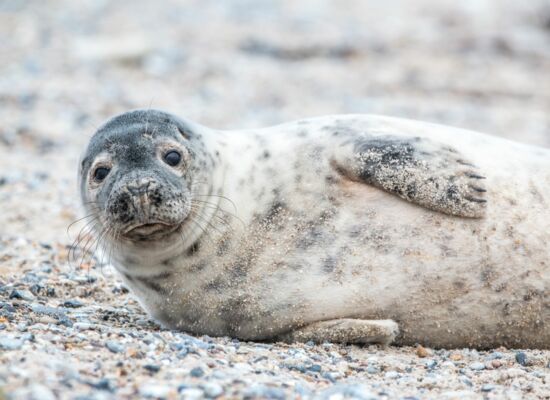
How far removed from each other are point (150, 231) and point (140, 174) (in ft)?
0.79

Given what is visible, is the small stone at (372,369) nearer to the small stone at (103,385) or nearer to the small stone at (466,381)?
the small stone at (466,381)

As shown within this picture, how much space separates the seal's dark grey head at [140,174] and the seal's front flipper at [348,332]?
2.35 ft

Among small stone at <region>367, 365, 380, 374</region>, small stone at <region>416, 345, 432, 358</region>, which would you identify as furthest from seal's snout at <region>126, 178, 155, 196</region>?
small stone at <region>416, 345, 432, 358</region>

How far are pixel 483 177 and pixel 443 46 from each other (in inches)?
323

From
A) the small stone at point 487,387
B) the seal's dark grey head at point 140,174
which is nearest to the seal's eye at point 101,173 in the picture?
the seal's dark grey head at point 140,174

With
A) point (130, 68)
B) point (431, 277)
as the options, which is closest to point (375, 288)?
point (431, 277)

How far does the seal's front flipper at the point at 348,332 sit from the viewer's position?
3.96 metres

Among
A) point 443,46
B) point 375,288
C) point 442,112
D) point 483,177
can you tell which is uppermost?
point 443,46

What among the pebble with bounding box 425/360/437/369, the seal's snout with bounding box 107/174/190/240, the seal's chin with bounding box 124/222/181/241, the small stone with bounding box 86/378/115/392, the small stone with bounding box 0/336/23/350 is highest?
the seal's snout with bounding box 107/174/190/240

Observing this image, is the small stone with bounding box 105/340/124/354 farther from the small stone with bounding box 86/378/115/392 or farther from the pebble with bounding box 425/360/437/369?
the pebble with bounding box 425/360/437/369

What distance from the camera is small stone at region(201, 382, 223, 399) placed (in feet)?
9.85

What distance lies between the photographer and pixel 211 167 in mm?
4203

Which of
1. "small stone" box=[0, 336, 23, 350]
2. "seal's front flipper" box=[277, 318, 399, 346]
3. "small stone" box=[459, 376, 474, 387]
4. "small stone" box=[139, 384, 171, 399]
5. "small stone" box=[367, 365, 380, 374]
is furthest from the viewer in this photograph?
"seal's front flipper" box=[277, 318, 399, 346]

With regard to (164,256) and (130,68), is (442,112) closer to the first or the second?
(130,68)
